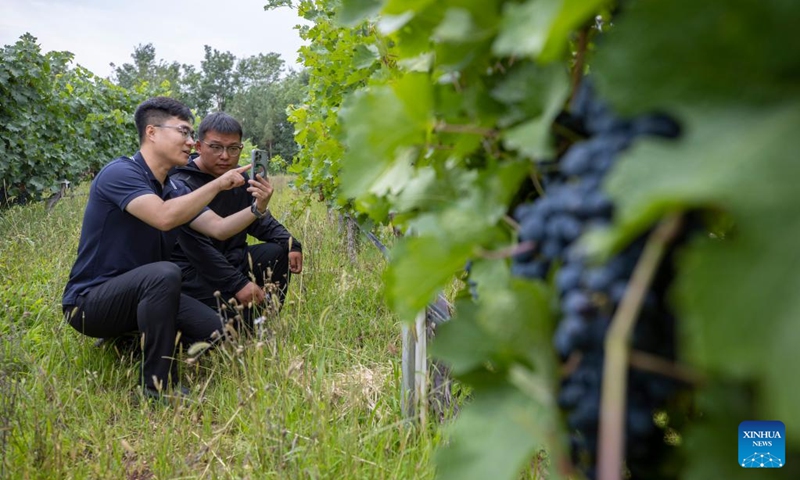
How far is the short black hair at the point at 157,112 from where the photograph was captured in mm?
3879

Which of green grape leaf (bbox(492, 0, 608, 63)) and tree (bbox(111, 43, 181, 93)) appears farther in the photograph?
tree (bbox(111, 43, 181, 93))

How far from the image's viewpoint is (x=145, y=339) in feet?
11.0

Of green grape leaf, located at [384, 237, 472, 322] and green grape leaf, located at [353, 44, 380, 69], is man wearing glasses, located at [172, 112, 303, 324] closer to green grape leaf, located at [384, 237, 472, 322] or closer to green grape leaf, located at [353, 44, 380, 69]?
green grape leaf, located at [353, 44, 380, 69]

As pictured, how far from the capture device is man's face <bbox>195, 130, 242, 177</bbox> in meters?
4.35

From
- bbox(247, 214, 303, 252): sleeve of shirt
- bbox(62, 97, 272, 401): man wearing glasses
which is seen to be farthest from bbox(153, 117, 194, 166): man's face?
bbox(247, 214, 303, 252): sleeve of shirt

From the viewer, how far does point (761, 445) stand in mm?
471

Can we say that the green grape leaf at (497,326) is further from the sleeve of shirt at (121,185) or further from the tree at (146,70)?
the tree at (146,70)

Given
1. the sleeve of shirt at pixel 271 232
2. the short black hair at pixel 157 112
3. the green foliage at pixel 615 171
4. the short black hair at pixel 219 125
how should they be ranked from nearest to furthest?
the green foliage at pixel 615 171 → the short black hair at pixel 157 112 → the short black hair at pixel 219 125 → the sleeve of shirt at pixel 271 232

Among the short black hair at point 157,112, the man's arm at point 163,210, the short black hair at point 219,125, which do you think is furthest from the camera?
the short black hair at point 219,125

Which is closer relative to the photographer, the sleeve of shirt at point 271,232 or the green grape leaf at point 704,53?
the green grape leaf at point 704,53

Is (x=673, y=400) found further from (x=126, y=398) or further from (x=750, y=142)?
(x=126, y=398)

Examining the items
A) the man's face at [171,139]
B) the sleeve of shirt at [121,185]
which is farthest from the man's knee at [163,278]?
the man's face at [171,139]

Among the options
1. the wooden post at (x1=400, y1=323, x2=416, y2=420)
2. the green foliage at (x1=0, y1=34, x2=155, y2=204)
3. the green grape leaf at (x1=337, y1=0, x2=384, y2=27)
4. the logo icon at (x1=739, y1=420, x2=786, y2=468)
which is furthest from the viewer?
the green foliage at (x1=0, y1=34, x2=155, y2=204)

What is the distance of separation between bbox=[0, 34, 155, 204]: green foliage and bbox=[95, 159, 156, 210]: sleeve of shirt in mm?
5375
